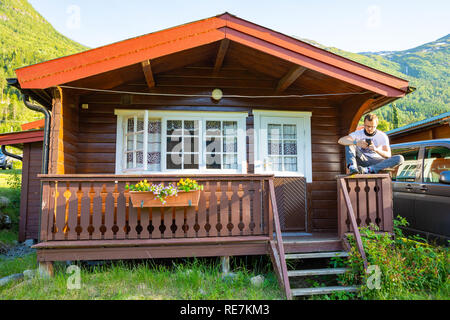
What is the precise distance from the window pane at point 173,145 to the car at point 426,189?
3908 millimetres

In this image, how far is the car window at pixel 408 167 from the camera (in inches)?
204

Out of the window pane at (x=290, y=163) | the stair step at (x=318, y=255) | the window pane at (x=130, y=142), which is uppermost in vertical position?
the window pane at (x=130, y=142)

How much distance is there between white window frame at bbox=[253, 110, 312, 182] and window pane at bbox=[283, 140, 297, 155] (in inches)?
2.9

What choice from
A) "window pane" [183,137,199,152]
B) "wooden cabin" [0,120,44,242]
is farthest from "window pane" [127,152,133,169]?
"wooden cabin" [0,120,44,242]

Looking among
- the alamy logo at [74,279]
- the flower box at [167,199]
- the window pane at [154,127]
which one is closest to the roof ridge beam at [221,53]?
the window pane at [154,127]

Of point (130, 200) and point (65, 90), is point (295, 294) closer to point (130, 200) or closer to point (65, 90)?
point (130, 200)

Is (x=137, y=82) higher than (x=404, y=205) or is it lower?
higher

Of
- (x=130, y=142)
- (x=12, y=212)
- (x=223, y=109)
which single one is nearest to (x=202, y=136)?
(x=223, y=109)

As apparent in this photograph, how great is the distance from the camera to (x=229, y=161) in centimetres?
565

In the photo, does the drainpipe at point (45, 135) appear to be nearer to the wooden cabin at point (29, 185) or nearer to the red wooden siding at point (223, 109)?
the red wooden siding at point (223, 109)

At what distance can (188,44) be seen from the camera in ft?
15.0
